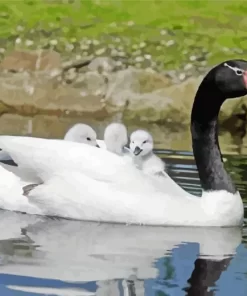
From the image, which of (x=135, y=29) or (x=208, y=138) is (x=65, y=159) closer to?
(x=208, y=138)

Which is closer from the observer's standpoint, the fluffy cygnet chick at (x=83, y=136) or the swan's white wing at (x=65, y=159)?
the swan's white wing at (x=65, y=159)

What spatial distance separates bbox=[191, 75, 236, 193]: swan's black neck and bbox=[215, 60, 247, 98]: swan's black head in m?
0.07

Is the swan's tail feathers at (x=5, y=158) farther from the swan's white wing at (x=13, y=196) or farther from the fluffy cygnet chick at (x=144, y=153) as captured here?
the fluffy cygnet chick at (x=144, y=153)

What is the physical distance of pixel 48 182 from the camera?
9211 mm

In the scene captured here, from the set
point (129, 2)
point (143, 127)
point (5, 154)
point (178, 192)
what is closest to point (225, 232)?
point (178, 192)

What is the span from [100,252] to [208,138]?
5.63 feet

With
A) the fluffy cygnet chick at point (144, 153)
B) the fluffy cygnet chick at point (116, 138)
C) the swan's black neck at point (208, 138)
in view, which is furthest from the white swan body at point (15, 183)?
the swan's black neck at point (208, 138)

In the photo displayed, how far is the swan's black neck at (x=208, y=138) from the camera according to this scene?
9.23 metres

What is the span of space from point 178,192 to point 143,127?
20.5 feet

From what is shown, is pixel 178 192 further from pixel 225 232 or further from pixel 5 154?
pixel 5 154

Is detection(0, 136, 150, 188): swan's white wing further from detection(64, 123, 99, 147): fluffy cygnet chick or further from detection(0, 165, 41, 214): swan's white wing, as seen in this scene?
detection(64, 123, 99, 147): fluffy cygnet chick

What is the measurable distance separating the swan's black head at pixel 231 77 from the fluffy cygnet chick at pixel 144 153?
0.69 meters

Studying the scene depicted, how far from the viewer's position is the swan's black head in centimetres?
913

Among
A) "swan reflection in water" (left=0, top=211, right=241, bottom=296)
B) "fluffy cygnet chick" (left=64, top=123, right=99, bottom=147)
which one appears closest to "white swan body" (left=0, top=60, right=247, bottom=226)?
"swan reflection in water" (left=0, top=211, right=241, bottom=296)
